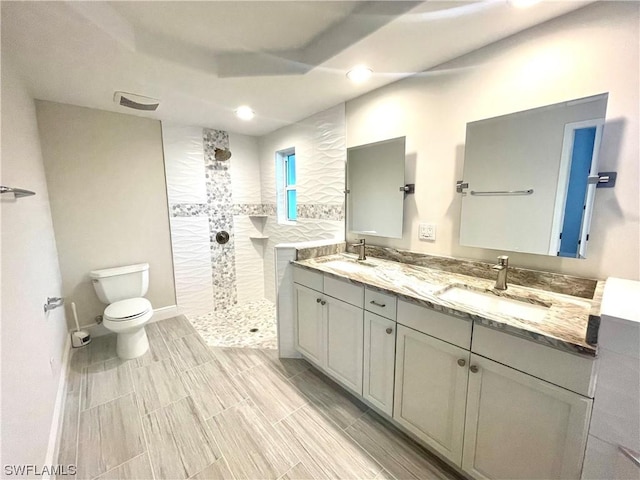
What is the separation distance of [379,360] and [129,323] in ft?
6.58

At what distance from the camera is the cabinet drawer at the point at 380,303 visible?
1369 millimetres

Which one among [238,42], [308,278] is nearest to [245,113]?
[238,42]

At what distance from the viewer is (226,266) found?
330cm

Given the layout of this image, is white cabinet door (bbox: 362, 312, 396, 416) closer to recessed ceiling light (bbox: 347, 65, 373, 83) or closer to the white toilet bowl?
recessed ceiling light (bbox: 347, 65, 373, 83)

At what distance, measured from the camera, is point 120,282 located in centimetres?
241

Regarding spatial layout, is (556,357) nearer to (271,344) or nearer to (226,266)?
(271,344)

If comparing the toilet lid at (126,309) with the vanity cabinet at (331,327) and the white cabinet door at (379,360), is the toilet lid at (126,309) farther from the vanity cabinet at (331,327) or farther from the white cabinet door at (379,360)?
the white cabinet door at (379,360)

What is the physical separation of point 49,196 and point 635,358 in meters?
3.69

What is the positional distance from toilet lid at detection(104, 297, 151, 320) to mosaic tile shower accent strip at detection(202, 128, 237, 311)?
98 cm

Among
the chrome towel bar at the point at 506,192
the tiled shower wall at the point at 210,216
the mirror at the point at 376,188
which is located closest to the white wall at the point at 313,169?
the mirror at the point at 376,188

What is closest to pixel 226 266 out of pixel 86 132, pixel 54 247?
pixel 54 247

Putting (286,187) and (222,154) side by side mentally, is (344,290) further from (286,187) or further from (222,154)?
(222,154)

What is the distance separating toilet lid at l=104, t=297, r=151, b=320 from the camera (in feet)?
6.81

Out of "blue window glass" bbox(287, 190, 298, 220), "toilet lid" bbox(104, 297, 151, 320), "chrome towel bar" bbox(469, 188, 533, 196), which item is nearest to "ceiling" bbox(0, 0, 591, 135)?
"chrome towel bar" bbox(469, 188, 533, 196)
